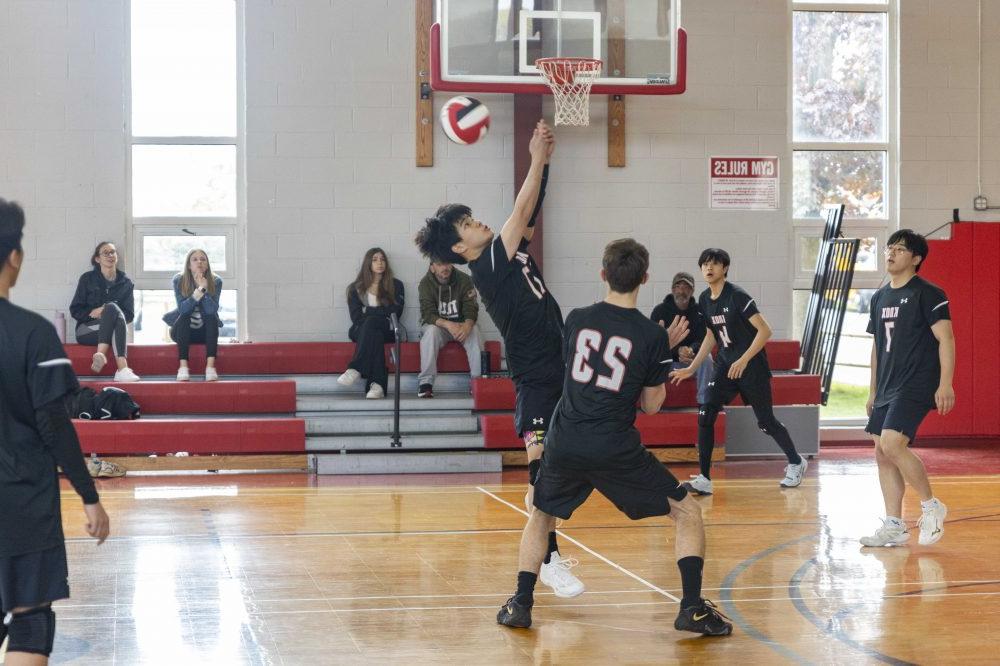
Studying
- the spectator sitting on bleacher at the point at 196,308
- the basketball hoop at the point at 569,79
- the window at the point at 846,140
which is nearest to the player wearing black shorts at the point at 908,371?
the basketball hoop at the point at 569,79

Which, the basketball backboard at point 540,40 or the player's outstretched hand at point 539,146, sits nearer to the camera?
the player's outstretched hand at point 539,146

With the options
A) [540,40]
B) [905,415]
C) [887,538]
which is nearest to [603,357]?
[905,415]

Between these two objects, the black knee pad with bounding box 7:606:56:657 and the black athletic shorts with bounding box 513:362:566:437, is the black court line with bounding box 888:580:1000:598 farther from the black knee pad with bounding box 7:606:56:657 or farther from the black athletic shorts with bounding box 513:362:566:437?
the black knee pad with bounding box 7:606:56:657

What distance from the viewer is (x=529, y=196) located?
481 cm

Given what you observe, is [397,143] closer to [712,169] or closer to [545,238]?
[545,238]

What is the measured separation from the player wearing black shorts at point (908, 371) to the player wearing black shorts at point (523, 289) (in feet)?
7.53

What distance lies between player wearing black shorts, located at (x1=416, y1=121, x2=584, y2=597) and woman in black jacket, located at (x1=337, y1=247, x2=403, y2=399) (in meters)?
6.44

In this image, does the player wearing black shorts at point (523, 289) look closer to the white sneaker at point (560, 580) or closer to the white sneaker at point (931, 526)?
the white sneaker at point (560, 580)

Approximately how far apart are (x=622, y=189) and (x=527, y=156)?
1.14 metres

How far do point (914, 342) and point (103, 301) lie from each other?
26.7ft

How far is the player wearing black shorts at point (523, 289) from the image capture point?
4844 millimetres

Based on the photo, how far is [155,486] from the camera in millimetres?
9312

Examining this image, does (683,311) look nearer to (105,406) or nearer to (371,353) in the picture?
(371,353)

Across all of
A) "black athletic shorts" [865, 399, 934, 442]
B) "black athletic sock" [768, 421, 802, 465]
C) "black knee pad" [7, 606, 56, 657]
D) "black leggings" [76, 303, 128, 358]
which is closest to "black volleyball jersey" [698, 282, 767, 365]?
"black athletic sock" [768, 421, 802, 465]
